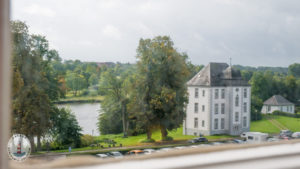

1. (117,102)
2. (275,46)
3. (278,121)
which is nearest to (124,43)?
(117,102)

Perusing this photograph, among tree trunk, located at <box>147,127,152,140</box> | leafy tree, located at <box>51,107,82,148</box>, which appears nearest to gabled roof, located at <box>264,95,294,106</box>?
tree trunk, located at <box>147,127,152,140</box>

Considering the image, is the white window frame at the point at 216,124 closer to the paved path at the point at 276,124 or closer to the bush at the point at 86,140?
the paved path at the point at 276,124

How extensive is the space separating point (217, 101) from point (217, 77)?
16 cm

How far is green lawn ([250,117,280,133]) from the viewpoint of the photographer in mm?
1579

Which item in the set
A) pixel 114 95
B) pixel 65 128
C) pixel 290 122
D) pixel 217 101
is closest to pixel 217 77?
pixel 217 101

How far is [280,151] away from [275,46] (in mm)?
933

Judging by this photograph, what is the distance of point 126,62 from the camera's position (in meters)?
1.71

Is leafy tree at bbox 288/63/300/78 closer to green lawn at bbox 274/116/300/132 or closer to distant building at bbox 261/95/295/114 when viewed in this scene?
distant building at bbox 261/95/295/114

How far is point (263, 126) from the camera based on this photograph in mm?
1715

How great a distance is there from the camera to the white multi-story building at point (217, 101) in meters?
1.81

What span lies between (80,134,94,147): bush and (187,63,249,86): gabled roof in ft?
2.44

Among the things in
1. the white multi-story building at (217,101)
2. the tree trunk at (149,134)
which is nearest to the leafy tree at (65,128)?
the tree trunk at (149,134)

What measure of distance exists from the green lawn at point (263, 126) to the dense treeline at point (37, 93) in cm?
97

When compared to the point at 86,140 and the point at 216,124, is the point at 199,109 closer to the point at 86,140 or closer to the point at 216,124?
the point at 216,124
